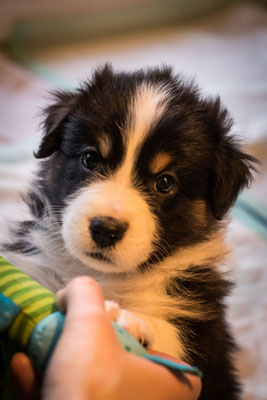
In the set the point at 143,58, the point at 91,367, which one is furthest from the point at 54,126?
the point at 143,58

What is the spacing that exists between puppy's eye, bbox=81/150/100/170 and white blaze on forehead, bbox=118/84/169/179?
0.50ft

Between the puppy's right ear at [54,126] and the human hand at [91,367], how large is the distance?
1093 mm

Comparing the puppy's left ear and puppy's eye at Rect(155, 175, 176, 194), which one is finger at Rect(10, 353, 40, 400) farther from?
the puppy's left ear

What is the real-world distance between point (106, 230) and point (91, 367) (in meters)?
0.78

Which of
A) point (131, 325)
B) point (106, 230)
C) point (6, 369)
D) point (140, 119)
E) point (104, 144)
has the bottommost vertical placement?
point (6, 369)

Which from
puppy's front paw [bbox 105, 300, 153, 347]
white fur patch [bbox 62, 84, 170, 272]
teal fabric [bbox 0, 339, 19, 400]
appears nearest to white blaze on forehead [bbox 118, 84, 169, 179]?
white fur patch [bbox 62, 84, 170, 272]

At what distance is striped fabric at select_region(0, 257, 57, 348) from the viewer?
1638 millimetres

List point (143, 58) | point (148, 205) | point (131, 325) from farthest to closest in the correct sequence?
point (143, 58)
point (148, 205)
point (131, 325)

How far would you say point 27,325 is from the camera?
163cm

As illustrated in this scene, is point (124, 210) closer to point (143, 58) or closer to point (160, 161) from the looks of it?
point (160, 161)

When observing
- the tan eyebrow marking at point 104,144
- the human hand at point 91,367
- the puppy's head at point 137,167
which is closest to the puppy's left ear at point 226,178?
the puppy's head at point 137,167

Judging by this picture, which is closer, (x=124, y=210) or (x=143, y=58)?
(x=124, y=210)

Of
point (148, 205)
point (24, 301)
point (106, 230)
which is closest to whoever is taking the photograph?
point (24, 301)

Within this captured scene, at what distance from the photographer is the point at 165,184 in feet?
7.76
